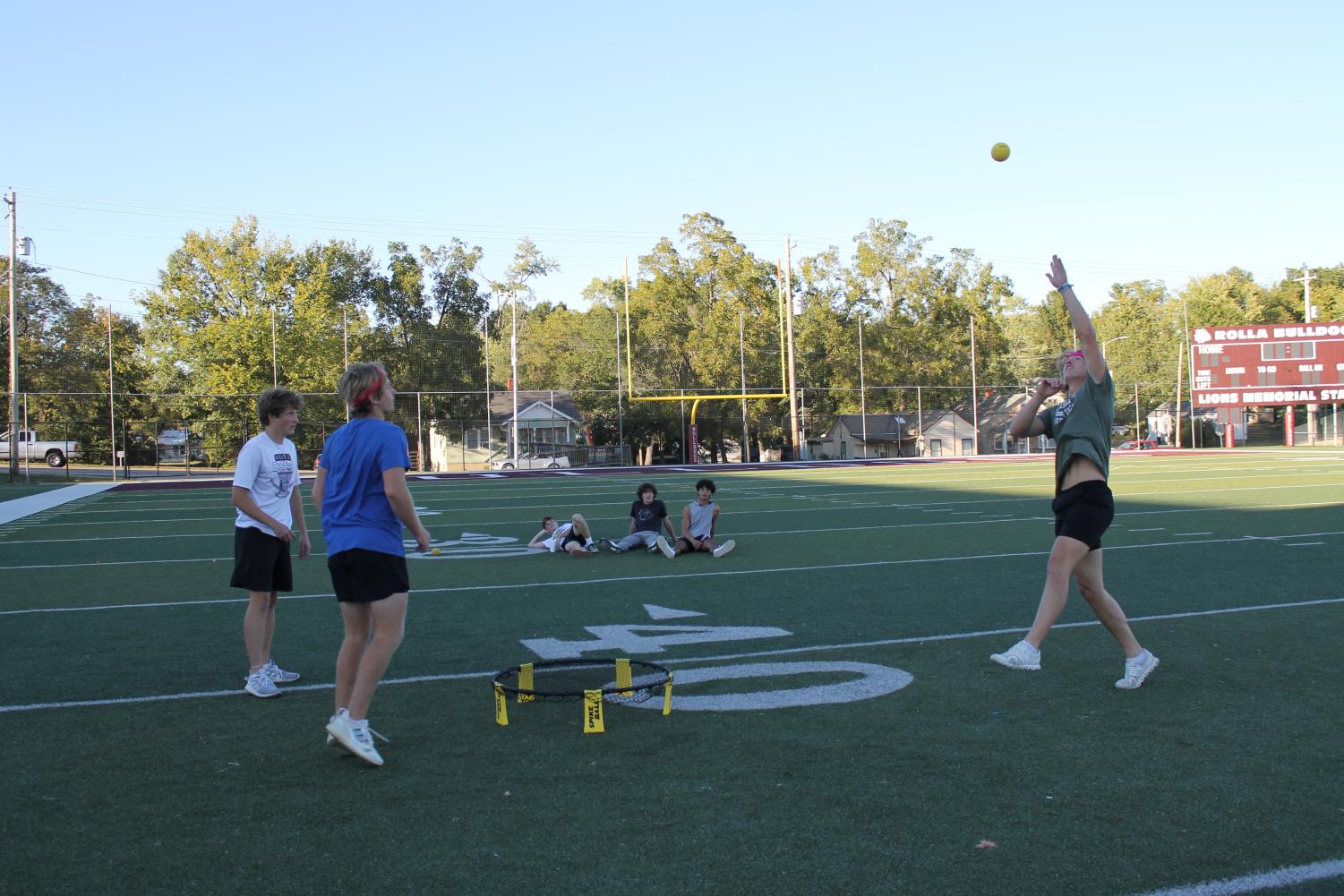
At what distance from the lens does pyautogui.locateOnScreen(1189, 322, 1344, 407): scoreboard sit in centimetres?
4694

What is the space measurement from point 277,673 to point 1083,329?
4.73m

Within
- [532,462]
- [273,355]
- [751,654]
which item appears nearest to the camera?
[751,654]

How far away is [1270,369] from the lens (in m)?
47.1

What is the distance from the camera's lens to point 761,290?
58.8 metres

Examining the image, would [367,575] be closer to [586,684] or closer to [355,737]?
[355,737]

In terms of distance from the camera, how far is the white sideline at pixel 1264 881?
319cm

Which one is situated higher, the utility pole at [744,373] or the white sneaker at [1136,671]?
the utility pole at [744,373]

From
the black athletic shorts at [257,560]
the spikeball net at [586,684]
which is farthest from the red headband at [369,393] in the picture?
the black athletic shorts at [257,560]

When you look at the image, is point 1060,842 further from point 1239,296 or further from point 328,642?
point 1239,296

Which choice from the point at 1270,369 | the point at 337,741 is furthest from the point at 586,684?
the point at 1270,369

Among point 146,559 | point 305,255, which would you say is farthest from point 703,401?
point 146,559

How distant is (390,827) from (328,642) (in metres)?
3.77

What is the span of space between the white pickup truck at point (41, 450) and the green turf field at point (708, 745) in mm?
41723

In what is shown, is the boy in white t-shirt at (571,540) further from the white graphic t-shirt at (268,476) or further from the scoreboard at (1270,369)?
the scoreboard at (1270,369)
